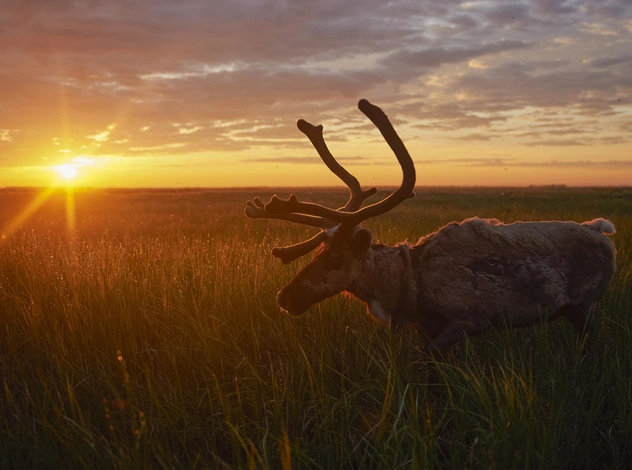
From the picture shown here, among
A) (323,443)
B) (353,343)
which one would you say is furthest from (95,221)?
(323,443)

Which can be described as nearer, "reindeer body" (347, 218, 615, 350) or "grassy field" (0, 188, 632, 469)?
"grassy field" (0, 188, 632, 469)

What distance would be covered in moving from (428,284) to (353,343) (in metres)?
0.99

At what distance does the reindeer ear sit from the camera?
393cm

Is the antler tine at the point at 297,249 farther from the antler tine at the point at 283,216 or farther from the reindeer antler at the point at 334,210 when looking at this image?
the antler tine at the point at 283,216

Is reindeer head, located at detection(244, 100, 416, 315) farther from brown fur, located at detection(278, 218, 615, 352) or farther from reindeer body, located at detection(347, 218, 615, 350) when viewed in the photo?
reindeer body, located at detection(347, 218, 615, 350)

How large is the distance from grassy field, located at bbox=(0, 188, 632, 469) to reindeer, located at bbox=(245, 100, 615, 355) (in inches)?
12.4

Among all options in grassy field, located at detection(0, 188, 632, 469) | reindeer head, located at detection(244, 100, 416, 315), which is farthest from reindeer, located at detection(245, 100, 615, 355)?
grassy field, located at detection(0, 188, 632, 469)

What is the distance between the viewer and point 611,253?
4746mm

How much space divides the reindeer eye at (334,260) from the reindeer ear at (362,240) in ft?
0.53

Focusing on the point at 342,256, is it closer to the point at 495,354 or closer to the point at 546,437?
the point at 495,354

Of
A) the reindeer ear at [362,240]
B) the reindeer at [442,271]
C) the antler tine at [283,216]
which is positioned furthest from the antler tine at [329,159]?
the reindeer ear at [362,240]

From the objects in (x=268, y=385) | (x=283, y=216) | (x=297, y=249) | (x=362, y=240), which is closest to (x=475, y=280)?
(x=362, y=240)

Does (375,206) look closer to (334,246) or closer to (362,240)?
(362,240)

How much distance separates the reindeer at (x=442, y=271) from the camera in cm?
407
